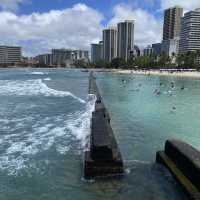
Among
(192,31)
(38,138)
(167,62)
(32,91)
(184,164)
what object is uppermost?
(192,31)

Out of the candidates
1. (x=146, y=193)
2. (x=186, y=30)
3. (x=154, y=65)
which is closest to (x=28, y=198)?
(x=146, y=193)

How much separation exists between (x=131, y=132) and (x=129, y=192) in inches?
304

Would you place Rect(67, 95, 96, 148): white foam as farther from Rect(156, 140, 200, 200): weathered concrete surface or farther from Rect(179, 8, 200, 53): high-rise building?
Rect(179, 8, 200, 53): high-rise building

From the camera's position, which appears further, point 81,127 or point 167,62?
point 167,62

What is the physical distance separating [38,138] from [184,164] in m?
8.51

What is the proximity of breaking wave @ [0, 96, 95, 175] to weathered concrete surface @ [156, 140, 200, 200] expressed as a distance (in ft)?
14.1

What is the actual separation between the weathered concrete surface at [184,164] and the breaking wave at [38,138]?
14.1ft

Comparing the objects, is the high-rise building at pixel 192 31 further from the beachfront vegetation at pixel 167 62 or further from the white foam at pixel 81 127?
the white foam at pixel 81 127

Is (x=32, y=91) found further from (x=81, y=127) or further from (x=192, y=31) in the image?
(x=192, y=31)

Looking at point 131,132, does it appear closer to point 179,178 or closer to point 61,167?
point 61,167

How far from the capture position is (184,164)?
8.70 metres

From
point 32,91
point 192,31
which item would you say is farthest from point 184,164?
point 192,31

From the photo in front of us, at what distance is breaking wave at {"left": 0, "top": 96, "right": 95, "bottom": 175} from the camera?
11.4 meters

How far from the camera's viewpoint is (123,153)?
40.1 ft
